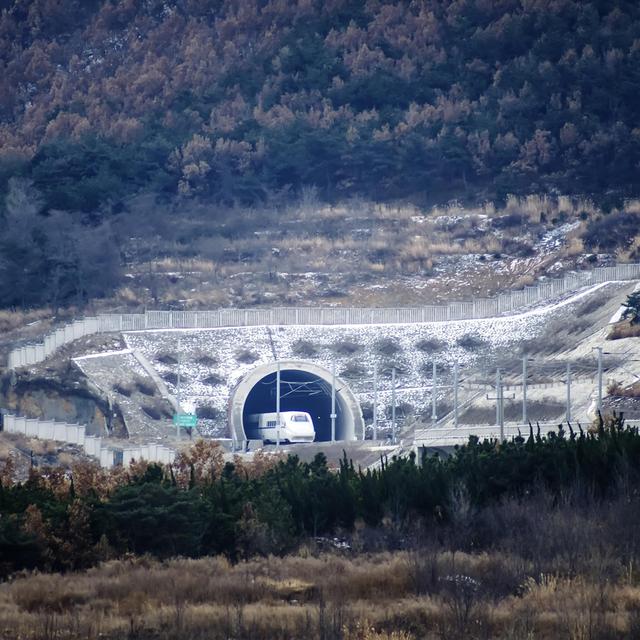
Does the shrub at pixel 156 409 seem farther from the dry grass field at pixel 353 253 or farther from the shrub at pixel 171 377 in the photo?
the dry grass field at pixel 353 253

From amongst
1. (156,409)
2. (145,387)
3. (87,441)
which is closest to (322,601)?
(87,441)

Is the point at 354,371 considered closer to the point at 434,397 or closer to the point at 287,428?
the point at 287,428

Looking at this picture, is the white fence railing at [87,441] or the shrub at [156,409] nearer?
the white fence railing at [87,441]

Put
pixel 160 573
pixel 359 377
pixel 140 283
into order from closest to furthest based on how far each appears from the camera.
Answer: pixel 160 573 < pixel 359 377 < pixel 140 283

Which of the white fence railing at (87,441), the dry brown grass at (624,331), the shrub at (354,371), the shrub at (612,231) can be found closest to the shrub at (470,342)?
the shrub at (354,371)

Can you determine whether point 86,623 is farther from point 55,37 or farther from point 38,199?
point 55,37

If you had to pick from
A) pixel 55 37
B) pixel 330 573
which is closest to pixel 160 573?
pixel 330 573
